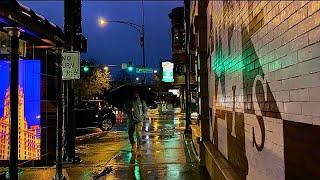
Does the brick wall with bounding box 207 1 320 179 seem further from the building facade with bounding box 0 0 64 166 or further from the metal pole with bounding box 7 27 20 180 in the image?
the building facade with bounding box 0 0 64 166

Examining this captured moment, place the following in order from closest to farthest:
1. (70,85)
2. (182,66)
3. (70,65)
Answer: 1. (70,65)
2. (70,85)
3. (182,66)

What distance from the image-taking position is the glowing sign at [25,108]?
10203 millimetres

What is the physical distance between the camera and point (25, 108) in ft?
33.9

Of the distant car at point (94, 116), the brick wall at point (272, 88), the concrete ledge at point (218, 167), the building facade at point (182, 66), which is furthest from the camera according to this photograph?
the building facade at point (182, 66)

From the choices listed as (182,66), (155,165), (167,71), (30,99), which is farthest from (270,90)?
(167,71)

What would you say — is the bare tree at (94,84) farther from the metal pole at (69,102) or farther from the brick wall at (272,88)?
the brick wall at (272,88)

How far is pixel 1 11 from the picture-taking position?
8539mm

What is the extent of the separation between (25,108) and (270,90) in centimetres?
709

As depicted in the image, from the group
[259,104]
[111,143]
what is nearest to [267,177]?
[259,104]

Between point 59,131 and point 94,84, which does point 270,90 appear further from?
point 94,84

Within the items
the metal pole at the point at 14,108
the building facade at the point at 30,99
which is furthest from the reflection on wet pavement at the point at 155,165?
the metal pole at the point at 14,108

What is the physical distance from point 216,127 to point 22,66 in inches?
167

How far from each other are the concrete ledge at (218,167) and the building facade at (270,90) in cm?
2

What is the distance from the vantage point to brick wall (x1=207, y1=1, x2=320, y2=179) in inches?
125
